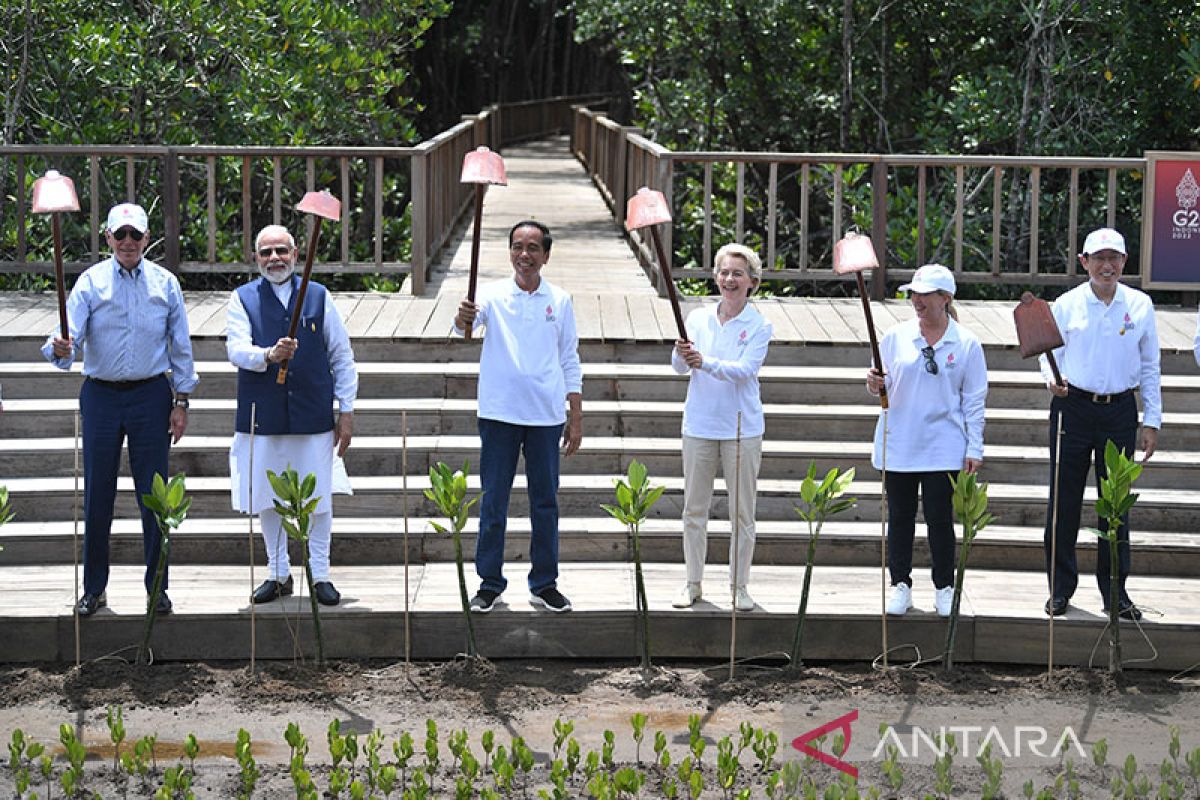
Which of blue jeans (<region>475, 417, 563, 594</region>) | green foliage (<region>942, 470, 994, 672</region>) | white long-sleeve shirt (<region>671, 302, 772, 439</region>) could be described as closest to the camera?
green foliage (<region>942, 470, 994, 672</region>)

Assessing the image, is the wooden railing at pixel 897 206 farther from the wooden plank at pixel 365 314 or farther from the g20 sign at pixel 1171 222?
the wooden plank at pixel 365 314

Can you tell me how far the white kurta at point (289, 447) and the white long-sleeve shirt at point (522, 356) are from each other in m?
0.57

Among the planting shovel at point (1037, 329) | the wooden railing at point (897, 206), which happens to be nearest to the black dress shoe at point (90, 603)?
the planting shovel at point (1037, 329)

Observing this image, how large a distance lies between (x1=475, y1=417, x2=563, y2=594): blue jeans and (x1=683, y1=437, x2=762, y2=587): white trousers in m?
0.58

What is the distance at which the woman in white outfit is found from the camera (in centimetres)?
793

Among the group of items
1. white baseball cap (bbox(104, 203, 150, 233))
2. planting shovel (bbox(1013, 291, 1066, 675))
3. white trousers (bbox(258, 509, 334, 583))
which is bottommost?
white trousers (bbox(258, 509, 334, 583))

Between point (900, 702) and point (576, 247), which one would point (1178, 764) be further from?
point (576, 247)

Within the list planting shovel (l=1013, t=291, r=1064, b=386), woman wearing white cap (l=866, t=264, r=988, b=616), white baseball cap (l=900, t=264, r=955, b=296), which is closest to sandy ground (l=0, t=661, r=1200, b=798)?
woman wearing white cap (l=866, t=264, r=988, b=616)

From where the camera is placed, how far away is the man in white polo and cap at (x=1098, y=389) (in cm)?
797

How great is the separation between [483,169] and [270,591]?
2.09 metres

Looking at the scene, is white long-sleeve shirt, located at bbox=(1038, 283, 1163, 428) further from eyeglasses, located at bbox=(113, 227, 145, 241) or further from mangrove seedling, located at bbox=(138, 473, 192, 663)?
eyeglasses, located at bbox=(113, 227, 145, 241)

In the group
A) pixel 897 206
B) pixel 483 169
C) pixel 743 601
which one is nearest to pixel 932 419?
pixel 743 601

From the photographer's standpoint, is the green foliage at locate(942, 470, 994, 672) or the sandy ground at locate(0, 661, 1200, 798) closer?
the sandy ground at locate(0, 661, 1200, 798)

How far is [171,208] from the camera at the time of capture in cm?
1262
